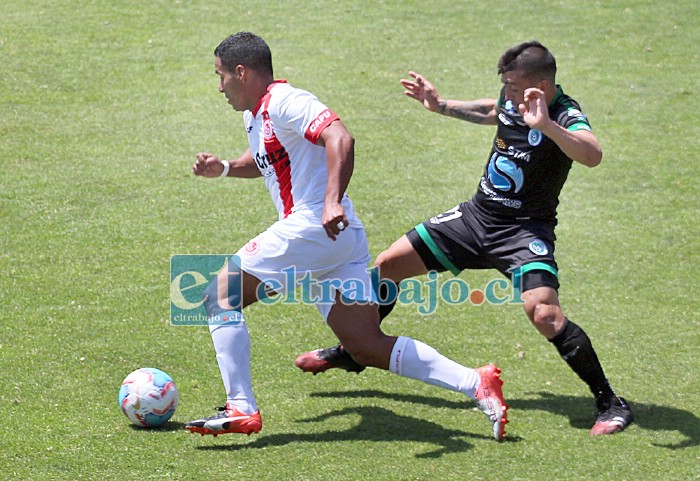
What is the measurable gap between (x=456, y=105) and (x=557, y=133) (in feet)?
4.33

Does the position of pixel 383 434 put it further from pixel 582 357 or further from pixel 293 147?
pixel 293 147

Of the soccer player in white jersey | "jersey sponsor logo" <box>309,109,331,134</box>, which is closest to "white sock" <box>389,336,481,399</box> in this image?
the soccer player in white jersey

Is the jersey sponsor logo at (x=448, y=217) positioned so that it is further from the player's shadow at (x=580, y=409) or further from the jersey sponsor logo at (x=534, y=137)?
the player's shadow at (x=580, y=409)

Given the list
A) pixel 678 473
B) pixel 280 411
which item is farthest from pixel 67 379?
pixel 678 473

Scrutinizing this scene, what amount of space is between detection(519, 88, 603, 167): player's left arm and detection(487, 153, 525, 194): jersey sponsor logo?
19.4 inches

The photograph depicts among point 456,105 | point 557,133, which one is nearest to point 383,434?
point 557,133

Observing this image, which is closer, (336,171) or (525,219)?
(336,171)

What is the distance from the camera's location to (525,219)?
6477 millimetres

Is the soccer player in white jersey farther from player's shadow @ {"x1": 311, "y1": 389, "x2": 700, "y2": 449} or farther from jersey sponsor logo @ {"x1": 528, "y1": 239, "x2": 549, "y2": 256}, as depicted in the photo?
jersey sponsor logo @ {"x1": 528, "y1": 239, "x2": 549, "y2": 256}

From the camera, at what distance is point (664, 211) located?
32.0 feet

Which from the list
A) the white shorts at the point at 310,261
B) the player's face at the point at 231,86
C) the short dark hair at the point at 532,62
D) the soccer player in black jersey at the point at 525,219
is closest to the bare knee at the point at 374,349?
the white shorts at the point at 310,261

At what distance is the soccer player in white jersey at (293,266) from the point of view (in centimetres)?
587

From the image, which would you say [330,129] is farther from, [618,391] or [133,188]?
[133,188]

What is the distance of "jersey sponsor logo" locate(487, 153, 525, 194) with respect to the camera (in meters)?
6.47
